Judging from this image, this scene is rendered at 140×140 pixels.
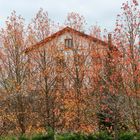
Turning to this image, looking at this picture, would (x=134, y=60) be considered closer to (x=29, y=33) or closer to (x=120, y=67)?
(x=120, y=67)

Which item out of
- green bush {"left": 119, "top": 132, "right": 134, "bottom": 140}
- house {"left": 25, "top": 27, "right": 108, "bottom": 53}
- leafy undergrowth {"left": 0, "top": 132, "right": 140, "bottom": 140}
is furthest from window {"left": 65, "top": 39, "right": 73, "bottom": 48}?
green bush {"left": 119, "top": 132, "right": 134, "bottom": 140}

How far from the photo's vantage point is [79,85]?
25.9 m

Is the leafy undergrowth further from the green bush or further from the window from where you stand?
the window

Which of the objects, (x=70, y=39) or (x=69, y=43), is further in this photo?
(x=69, y=43)

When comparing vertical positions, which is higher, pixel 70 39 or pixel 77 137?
pixel 70 39

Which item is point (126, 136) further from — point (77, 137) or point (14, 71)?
point (14, 71)

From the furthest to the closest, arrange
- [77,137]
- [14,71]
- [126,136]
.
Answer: [14,71], [77,137], [126,136]

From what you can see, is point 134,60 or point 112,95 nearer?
point 134,60

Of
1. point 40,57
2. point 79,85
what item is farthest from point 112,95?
point 40,57

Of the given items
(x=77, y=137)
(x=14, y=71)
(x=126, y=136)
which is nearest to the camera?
(x=126, y=136)

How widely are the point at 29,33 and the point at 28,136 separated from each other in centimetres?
702

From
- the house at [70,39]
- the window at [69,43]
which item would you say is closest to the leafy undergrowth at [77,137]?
the house at [70,39]

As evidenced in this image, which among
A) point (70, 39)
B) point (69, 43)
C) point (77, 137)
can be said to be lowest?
point (77, 137)

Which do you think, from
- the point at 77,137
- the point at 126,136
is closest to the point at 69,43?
the point at 77,137
